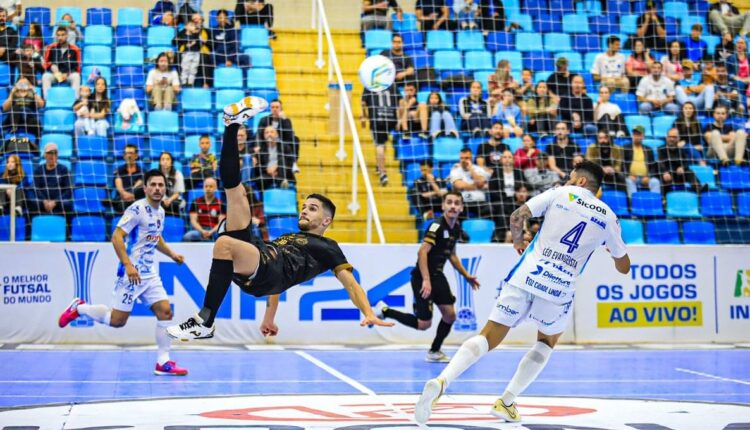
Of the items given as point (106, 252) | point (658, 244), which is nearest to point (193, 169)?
point (106, 252)

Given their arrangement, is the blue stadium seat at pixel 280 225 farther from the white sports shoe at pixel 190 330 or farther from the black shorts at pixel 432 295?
the white sports shoe at pixel 190 330

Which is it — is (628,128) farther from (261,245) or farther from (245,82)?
(261,245)

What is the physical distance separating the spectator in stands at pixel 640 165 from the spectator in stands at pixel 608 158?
7.8 inches

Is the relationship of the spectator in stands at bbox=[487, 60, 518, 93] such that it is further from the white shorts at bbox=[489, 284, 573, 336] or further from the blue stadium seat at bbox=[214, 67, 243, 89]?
the white shorts at bbox=[489, 284, 573, 336]

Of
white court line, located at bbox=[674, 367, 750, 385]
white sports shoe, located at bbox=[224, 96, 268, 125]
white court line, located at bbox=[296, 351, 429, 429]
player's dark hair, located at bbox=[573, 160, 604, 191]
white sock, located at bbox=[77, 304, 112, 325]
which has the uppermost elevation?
white sports shoe, located at bbox=[224, 96, 268, 125]

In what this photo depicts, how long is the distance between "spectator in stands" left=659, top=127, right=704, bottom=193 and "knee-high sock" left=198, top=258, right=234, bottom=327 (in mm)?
11975

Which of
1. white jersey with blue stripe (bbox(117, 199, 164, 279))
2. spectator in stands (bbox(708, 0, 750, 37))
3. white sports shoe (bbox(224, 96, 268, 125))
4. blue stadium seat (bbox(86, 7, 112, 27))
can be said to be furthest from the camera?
spectator in stands (bbox(708, 0, 750, 37))

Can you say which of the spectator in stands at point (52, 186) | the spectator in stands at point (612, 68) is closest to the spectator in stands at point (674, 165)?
the spectator in stands at point (612, 68)

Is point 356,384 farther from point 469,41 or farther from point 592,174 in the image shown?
point 469,41

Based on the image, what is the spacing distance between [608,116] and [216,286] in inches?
489

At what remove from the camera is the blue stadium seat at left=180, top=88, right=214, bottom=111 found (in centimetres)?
1866

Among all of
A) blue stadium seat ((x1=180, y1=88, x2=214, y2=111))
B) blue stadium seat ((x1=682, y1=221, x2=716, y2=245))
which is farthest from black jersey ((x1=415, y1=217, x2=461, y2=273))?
blue stadium seat ((x1=180, y1=88, x2=214, y2=111))

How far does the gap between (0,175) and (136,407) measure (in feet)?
29.2

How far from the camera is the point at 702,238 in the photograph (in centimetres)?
1833
